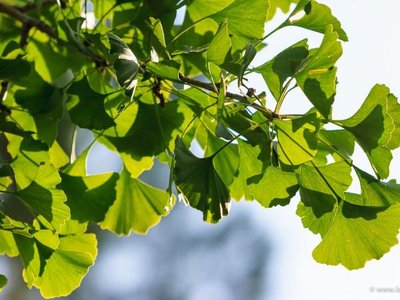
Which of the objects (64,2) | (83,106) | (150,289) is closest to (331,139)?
(83,106)

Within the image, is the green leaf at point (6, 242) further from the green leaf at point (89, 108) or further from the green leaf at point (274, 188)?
the green leaf at point (274, 188)

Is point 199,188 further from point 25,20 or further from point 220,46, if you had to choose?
point 25,20

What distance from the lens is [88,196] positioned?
908mm

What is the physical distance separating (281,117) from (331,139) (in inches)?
2.1

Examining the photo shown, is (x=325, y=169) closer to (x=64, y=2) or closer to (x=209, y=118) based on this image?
(x=209, y=118)

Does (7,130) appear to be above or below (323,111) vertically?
below

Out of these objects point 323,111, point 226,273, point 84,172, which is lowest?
point 226,273

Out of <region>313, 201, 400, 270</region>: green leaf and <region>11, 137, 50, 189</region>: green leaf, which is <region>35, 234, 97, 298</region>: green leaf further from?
<region>313, 201, 400, 270</region>: green leaf

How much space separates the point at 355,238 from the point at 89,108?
1.10 feet

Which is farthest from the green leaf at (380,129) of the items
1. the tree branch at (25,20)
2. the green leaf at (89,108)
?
the tree branch at (25,20)

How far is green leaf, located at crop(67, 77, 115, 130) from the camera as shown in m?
0.87

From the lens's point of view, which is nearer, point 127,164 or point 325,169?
point 325,169

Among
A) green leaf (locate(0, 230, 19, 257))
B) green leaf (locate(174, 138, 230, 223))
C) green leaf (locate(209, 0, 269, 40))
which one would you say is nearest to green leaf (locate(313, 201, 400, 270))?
green leaf (locate(174, 138, 230, 223))

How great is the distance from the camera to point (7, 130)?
0.82 meters
